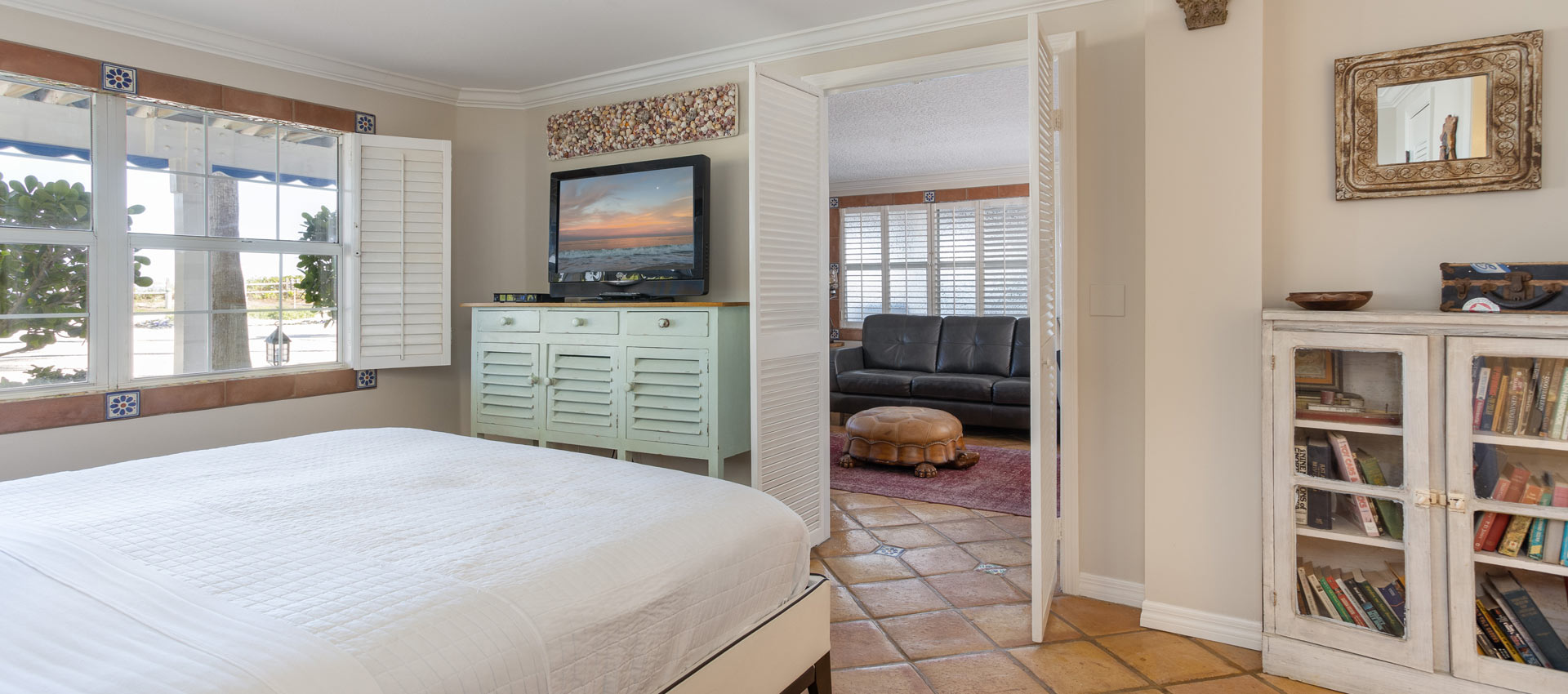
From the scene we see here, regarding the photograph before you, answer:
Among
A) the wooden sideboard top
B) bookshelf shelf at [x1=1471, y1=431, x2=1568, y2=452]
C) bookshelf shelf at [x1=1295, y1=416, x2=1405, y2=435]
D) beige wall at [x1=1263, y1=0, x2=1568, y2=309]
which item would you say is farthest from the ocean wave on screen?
bookshelf shelf at [x1=1471, y1=431, x2=1568, y2=452]

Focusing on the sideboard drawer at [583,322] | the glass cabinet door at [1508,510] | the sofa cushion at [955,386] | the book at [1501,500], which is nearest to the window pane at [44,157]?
the sideboard drawer at [583,322]

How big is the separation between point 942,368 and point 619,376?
3.76 metres

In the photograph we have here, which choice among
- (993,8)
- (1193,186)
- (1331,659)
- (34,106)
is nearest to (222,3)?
(34,106)

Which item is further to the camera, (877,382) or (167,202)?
(877,382)

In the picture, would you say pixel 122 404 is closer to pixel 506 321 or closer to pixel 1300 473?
pixel 506 321

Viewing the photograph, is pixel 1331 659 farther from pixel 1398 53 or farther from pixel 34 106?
pixel 34 106

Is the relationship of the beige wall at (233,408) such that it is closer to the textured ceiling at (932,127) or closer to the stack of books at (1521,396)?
the textured ceiling at (932,127)

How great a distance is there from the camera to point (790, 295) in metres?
3.11

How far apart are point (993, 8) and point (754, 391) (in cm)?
169

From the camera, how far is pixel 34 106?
2814 millimetres

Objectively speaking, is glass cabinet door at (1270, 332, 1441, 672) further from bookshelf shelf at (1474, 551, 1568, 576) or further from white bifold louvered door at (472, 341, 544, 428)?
white bifold louvered door at (472, 341, 544, 428)

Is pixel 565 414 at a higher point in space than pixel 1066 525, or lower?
higher

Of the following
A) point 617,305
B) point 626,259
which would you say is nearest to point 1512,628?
point 617,305

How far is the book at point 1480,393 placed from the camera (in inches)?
73.4
